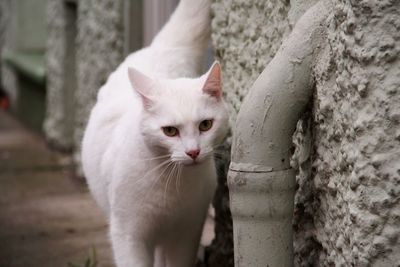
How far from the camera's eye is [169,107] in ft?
9.46

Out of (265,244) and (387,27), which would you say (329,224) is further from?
(387,27)

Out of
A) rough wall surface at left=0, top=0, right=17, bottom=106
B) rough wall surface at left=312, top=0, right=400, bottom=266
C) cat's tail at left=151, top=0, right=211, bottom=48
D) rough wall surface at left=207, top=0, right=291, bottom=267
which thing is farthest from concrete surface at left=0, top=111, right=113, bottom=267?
rough wall surface at left=0, top=0, right=17, bottom=106

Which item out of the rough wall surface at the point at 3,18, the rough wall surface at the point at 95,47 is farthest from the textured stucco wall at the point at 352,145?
the rough wall surface at the point at 3,18

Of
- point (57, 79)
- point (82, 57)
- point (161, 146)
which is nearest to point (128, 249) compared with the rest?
point (161, 146)

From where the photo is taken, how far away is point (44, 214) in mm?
5285

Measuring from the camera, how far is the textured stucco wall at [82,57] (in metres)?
5.44

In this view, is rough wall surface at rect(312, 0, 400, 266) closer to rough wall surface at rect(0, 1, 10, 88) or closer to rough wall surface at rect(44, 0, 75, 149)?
rough wall surface at rect(44, 0, 75, 149)

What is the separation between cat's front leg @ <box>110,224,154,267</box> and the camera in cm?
321

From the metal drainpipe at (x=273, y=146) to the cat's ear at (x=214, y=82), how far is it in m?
0.31

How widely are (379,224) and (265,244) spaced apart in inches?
19.6

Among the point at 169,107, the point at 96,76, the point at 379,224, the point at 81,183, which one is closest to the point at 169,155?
the point at 169,107

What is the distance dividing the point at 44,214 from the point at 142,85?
2584mm

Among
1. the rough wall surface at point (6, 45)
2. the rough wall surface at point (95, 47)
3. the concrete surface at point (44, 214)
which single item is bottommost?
the rough wall surface at point (6, 45)

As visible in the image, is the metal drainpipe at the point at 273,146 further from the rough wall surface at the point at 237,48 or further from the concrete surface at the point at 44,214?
the concrete surface at the point at 44,214
